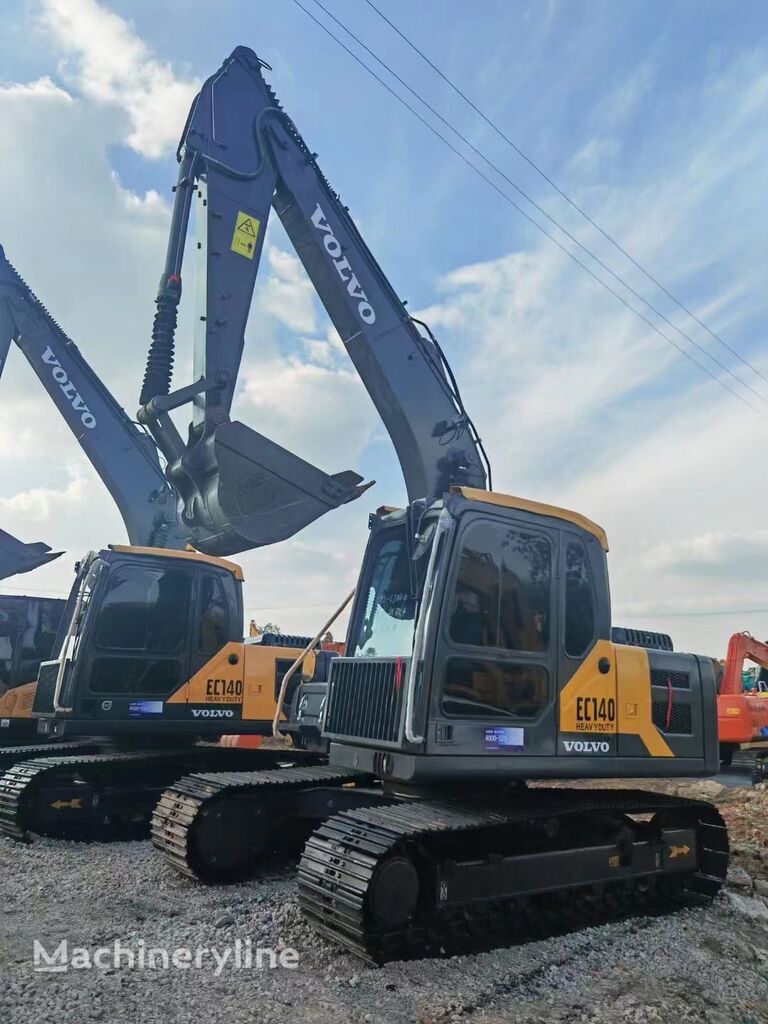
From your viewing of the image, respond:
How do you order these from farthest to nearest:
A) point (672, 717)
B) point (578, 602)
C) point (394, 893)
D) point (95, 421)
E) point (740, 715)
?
point (95, 421) < point (740, 715) < point (672, 717) < point (578, 602) < point (394, 893)

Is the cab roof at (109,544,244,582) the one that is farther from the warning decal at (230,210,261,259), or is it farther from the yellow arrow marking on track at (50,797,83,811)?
the warning decal at (230,210,261,259)

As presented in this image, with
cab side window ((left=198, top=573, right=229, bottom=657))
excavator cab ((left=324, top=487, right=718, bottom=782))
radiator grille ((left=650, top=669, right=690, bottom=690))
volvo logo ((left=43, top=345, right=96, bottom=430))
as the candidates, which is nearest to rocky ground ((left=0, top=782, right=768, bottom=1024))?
excavator cab ((left=324, top=487, right=718, bottom=782))

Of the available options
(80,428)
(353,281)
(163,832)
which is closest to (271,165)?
(353,281)

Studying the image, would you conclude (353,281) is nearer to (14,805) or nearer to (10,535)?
(14,805)

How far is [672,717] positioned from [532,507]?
1.84 m

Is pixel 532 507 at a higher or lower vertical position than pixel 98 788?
higher

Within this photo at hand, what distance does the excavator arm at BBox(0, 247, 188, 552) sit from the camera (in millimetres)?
12797

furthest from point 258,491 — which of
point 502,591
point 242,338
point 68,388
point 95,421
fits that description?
point 68,388

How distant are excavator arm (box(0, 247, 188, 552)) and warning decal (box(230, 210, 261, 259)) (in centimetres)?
468

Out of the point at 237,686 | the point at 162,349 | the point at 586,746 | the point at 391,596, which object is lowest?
the point at 586,746

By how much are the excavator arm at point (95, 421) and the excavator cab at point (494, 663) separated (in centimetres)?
775

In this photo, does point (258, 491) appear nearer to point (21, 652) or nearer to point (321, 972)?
point (321, 972)

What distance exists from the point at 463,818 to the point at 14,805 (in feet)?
15.4
